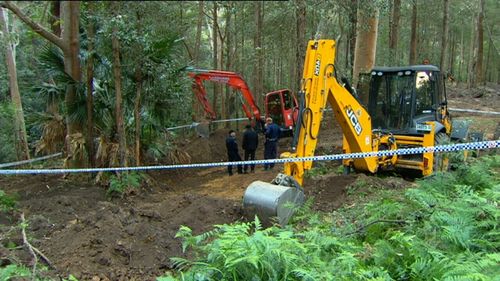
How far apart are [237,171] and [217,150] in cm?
349

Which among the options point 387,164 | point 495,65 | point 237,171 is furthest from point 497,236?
point 495,65

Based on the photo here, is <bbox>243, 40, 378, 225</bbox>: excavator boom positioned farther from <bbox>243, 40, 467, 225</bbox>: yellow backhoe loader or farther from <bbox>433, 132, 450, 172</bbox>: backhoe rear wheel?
<bbox>433, 132, 450, 172</bbox>: backhoe rear wheel

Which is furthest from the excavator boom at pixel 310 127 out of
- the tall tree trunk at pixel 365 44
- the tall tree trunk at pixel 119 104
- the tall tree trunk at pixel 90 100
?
the tall tree trunk at pixel 365 44

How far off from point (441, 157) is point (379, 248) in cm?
602

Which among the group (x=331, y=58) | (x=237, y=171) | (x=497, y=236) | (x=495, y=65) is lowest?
(x=237, y=171)

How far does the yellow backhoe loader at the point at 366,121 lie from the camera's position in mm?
7484

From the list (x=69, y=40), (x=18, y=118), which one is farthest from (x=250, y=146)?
(x=69, y=40)

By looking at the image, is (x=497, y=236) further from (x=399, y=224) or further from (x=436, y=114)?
(x=436, y=114)

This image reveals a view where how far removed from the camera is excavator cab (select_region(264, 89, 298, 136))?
793 inches

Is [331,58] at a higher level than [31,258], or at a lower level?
higher

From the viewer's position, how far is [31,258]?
5.79 meters

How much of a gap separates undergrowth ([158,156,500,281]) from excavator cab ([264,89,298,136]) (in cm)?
1368

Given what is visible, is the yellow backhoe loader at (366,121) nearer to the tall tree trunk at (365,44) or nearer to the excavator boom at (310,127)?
the excavator boom at (310,127)

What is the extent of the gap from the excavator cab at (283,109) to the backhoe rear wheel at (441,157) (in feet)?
33.1
